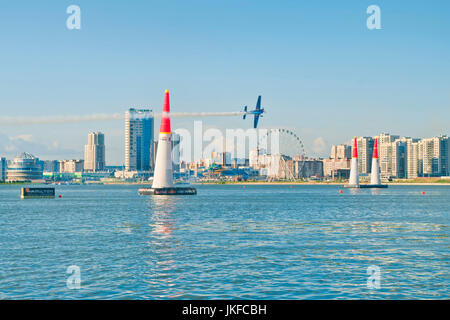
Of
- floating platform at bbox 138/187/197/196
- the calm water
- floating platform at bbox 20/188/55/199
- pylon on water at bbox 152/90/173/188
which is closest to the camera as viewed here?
the calm water

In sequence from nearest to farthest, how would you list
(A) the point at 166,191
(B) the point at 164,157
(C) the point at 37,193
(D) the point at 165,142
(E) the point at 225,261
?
(E) the point at 225,261
(D) the point at 165,142
(B) the point at 164,157
(A) the point at 166,191
(C) the point at 37,193

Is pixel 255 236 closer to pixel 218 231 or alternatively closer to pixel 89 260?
pixel 218 231

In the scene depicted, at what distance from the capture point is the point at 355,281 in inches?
930

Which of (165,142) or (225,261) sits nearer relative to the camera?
(225,261)

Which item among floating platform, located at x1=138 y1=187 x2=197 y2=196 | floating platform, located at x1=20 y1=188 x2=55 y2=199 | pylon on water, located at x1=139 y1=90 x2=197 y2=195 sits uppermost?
pylon on water, located at x1=139 y1=90 x2=197 y2=195

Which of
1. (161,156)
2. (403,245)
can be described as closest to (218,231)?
(403,245)

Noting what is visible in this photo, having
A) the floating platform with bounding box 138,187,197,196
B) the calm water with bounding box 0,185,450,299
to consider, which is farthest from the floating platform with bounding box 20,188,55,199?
the calm water with bounding box 0,185,450,299

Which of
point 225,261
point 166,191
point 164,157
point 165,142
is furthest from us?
point 166,191

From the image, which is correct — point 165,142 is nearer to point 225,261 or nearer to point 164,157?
point 164,157

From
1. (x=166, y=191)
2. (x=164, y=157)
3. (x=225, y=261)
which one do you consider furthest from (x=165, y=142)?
(x=225, y=261)

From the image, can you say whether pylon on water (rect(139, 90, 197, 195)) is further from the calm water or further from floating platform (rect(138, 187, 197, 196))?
the calm water
